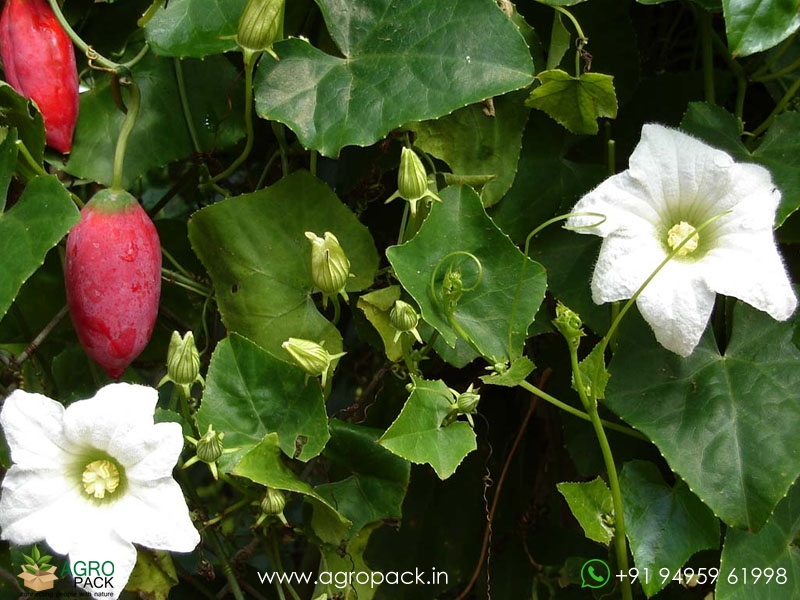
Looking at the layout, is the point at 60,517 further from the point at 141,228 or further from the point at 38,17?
the point at 38,17

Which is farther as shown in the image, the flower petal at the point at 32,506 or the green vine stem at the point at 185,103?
the green vine stem at the point at 185,103

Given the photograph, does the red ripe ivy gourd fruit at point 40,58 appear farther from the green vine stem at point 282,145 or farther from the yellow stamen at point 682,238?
the yellow stamen at point 682,238

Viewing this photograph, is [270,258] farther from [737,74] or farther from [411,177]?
[737,74]

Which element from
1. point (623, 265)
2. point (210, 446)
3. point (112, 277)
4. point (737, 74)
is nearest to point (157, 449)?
point (210, 446)

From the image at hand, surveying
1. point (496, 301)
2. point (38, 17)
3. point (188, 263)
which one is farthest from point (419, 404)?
point (38, 17)

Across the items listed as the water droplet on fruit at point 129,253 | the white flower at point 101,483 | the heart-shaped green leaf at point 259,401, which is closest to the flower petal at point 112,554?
the white flower at point 101,483

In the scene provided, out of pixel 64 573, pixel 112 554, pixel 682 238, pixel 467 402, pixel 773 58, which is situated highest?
pixel 773 58

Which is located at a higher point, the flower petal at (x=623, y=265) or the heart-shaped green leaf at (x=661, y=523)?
the flower petal at (x=623, y=265)
